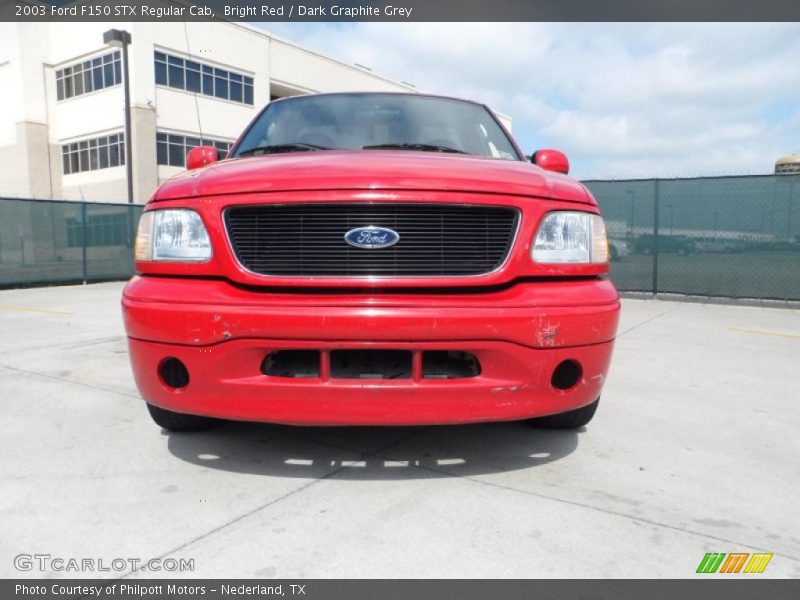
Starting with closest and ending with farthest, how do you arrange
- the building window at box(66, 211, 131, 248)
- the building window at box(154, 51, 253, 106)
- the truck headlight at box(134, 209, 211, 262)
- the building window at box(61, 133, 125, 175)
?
the truck headlight at box(134, 209, 211, 262) < the building window at box(66, 211, 131, 248) < the building window at box(154, 51, 253, 106) < the building window at box(61, 133, 125, 175)

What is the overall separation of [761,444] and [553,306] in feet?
4.90

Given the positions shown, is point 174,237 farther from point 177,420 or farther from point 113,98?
point 113,98

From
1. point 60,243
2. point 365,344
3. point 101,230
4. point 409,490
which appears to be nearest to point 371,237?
point 365,344

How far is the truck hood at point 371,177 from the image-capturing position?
2.17 m

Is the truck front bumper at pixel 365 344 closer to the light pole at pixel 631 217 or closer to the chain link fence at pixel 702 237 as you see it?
the chain link fence at pixel 702 237

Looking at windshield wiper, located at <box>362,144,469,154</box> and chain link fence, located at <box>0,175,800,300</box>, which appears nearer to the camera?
windshield wiper, located at <box>362,144,469,154</box>

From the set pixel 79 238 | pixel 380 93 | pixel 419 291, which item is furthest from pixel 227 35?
pixel 419 291

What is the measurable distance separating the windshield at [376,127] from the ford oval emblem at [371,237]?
0.96 m

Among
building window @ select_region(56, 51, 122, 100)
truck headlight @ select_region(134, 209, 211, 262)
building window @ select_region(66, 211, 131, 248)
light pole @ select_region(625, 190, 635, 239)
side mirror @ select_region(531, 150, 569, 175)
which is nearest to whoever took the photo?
truck headlight @ select_region(134, 209, 211, 262)

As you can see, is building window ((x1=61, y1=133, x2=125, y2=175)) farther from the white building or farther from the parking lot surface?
the parking lot surface

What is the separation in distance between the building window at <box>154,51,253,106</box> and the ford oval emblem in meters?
28.6

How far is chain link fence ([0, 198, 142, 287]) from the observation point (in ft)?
37.5
